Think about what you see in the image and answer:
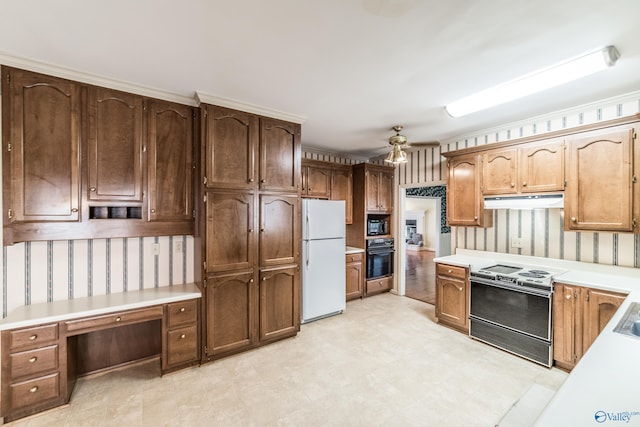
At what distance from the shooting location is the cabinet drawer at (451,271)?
10.6 feet

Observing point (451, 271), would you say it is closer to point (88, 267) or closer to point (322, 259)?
point (322, 259)

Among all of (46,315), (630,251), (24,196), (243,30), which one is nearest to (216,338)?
(46,315)

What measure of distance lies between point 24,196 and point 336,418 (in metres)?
2.83

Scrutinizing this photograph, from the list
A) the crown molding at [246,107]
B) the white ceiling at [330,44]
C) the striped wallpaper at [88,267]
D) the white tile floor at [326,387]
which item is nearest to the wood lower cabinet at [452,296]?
the white tile floor at [326,387]

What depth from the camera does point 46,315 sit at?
6.44ft

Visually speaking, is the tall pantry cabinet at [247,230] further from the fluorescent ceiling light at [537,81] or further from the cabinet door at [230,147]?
the fluorescent ceiling light at [537,81]

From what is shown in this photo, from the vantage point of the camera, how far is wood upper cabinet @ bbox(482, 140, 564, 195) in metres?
2.76

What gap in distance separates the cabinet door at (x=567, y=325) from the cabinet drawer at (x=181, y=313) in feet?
11.0

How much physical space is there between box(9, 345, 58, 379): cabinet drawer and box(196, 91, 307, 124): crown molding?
2317mm

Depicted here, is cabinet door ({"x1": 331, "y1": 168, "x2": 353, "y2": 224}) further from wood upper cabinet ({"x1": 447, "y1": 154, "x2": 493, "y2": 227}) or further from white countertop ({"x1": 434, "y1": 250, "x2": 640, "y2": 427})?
white countertop ({"x1": 434, "y1": 250, "x2": 640, "y2": 427})

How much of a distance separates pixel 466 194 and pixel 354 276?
2.11 meters

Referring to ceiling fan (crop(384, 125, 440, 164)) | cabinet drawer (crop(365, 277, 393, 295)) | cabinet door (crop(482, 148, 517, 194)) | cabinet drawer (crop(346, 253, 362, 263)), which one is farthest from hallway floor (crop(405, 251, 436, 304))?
ceiling fan (crop(384, 125, 440, 164))

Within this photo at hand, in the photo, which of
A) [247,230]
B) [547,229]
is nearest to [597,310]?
[547,229]

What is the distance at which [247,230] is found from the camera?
2.79m
